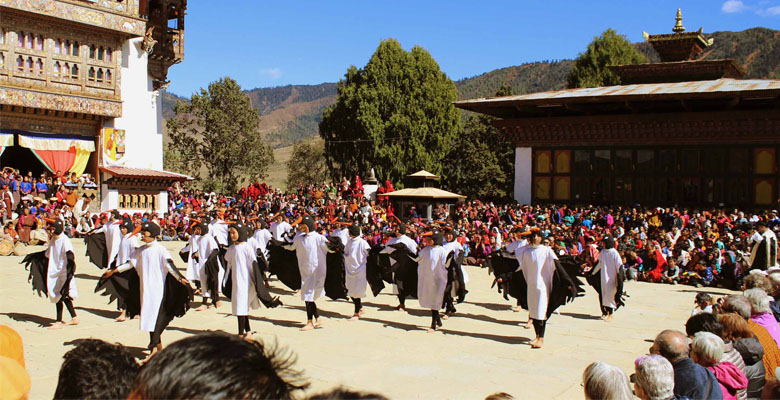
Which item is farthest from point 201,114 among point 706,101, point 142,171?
point 706,101

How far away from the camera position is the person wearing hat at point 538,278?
1080 centimetres

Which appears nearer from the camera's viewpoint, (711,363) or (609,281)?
(711,363)

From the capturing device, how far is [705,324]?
6.00 m

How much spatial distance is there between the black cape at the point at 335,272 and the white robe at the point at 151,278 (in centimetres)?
387

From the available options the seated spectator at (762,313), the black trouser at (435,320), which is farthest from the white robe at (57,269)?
the seated spectator at (762,313)

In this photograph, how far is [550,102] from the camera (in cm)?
2898

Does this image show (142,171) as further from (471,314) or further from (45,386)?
(45,386)

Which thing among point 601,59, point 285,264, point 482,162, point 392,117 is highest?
point 601,59

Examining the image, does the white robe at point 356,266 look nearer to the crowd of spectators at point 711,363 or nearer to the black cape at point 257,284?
the black cape at point 257,284

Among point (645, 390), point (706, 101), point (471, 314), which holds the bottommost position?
point (471, 314)

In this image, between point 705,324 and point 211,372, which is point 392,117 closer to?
point 705,324

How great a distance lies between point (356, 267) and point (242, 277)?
132 inches

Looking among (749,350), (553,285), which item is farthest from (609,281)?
(749,350)

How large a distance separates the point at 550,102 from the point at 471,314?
56.3ft
